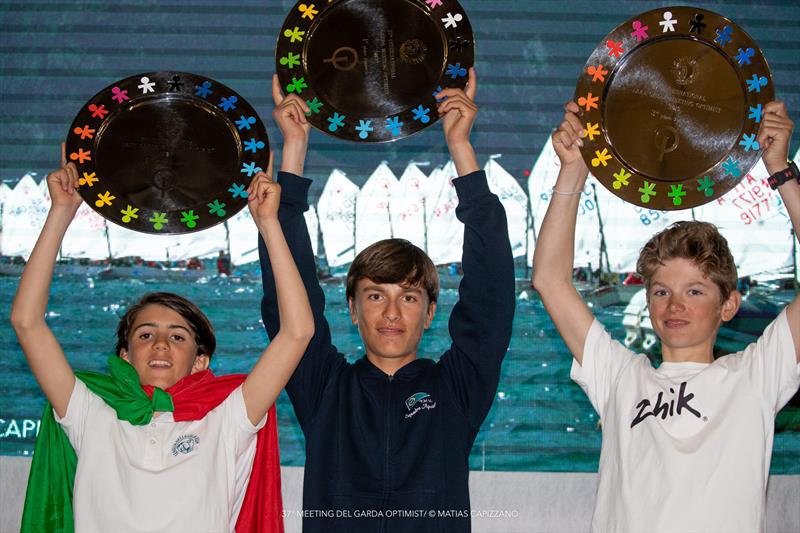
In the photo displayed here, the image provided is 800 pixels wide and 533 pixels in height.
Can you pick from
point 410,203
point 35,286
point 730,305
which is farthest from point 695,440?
point 410,203

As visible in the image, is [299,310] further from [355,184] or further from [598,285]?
[598,285]

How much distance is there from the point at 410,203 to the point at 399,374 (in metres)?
1.29

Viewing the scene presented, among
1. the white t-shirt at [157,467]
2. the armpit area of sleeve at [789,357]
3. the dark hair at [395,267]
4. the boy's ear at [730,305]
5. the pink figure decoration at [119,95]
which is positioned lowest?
the white t-shirt at [157,467]

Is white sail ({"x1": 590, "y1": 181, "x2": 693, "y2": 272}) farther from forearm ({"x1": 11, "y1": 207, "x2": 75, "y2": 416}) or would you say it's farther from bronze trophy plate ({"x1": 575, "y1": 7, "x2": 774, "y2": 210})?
forearm ({"x1": 11, "y1": 207, "x2": 75, "y2": 416})

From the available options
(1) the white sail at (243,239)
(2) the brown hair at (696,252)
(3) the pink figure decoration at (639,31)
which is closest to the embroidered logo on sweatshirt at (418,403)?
(2) the brown hair at (696,252)

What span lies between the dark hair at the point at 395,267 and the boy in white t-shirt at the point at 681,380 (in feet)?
0.87

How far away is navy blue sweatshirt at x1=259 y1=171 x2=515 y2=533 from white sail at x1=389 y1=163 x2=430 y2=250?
1142 mm

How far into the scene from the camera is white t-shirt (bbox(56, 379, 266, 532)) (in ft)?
6.48

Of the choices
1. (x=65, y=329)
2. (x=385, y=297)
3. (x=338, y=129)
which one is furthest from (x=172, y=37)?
(x=385, y=297)

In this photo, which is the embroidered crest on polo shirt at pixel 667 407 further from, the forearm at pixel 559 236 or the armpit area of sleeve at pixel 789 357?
the forearm at pixel 559 236

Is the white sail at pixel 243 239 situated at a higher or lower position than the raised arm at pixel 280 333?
higher

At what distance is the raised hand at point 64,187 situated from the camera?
7.13 ft

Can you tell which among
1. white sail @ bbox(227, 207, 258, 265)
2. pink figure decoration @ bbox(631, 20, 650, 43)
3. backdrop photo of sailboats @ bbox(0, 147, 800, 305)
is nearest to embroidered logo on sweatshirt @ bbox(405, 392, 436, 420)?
pink figure decoration @ bbox(631, 20, 650, 43)

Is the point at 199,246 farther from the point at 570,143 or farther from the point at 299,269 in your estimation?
the point at 570,143
